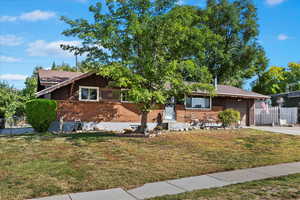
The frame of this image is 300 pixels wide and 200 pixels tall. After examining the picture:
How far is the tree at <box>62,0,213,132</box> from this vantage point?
1229 centimetres

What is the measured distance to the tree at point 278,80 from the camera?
41.6m

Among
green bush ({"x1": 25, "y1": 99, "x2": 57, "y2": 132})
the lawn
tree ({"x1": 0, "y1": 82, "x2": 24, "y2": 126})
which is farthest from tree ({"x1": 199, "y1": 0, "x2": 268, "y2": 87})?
green bush ({"x1": 25, "y1": 99, "x2": 57, "y2": 132})

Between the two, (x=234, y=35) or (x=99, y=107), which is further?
(x=234, y=35)

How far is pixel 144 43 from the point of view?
1280cm

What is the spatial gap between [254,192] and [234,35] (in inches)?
1283

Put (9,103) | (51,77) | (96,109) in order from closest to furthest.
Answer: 1. (96,109)
2. (9,103)
3. (51,77)

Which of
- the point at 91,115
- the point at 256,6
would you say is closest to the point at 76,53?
the point at 91,115

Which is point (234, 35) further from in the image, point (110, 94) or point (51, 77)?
point (51, 77)

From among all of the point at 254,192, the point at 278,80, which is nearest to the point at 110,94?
the point at 254,192

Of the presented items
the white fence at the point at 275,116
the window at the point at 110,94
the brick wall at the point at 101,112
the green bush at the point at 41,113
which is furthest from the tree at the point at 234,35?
the green bush at the point at 41,113

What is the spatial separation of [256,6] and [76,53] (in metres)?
30.0

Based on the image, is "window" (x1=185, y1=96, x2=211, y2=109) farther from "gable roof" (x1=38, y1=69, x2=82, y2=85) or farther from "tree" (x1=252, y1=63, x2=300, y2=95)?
"tree" (x1=252, y1=63, x2=300, y2=95)

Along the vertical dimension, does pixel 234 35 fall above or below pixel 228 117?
above

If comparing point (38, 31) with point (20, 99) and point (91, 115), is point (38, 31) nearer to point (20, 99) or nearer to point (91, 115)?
point (20, 99)
